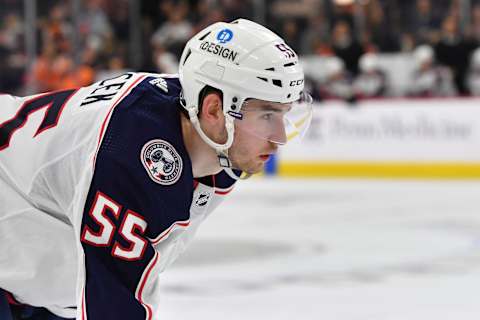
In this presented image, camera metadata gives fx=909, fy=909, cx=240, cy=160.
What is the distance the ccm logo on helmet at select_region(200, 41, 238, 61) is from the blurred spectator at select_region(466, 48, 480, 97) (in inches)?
363

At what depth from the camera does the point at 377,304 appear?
14.2 ft

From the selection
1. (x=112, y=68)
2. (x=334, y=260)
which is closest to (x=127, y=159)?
(x=334, y=260)

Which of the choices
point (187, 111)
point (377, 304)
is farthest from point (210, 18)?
point (187, 111)

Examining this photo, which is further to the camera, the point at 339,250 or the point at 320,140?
the point at 320,140

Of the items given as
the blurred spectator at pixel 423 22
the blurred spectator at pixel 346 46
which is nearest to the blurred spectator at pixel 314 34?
the blurred spectator at pixel 346 46

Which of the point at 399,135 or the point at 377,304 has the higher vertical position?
the point at 377,304

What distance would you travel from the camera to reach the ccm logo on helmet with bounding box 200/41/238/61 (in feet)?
6.70

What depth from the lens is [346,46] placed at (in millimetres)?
11477

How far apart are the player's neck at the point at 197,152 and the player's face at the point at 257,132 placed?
0.17 feet

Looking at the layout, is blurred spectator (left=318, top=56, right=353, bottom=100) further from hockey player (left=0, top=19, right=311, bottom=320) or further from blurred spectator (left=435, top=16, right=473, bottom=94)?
hockey player (left=0, top=19, right=311, bottom=320)

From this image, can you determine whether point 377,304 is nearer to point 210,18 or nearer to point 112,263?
point 112,263

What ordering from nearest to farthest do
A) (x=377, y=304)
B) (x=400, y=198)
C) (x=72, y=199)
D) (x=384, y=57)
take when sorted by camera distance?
1. (x=72, y=199)
2. (x=377, y=304)
3. (x=400, y=198)
4. (x=384, y=57)

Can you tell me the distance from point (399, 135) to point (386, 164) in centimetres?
37

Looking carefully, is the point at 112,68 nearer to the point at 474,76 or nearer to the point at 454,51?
the point at 454,51
